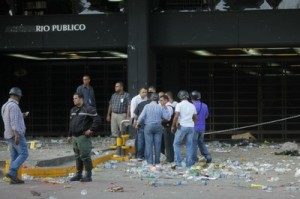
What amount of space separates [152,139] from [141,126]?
66 cm

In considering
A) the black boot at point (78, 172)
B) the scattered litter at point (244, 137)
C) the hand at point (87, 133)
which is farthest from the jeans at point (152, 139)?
the scattered litter at point (244, 137)

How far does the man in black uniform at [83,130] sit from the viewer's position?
12875 millimetres

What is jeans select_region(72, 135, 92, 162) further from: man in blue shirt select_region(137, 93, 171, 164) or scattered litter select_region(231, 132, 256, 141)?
scattered litter select_region(231, 132, 256, 141)

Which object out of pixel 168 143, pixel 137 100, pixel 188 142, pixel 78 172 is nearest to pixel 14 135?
pixel 78 172

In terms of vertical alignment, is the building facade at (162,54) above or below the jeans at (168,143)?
above

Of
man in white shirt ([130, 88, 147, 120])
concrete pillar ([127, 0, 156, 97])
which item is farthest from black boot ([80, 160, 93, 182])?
concrete pillar ([127, 0, 156, 97])

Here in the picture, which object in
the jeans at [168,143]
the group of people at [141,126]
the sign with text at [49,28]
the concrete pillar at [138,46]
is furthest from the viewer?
the sign with text at [49,28]

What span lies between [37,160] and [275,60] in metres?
15.3

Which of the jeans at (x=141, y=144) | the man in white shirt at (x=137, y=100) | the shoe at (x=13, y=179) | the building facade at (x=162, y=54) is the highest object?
the building facade at (x=162, y=54)

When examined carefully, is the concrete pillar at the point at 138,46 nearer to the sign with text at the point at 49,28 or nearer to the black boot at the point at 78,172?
the sign with text at the point at 49,28

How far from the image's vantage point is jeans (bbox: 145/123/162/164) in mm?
16297

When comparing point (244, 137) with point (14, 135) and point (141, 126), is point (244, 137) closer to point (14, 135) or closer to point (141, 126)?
point (141, 126)

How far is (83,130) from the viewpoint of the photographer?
12875 mm

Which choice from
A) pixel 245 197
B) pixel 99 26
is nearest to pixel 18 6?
pixel 99 26
